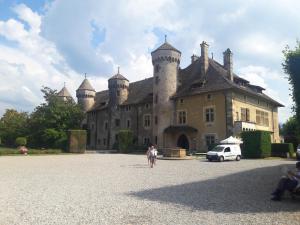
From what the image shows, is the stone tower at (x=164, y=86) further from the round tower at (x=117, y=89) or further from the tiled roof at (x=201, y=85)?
the round tower at (x=117, y=89)

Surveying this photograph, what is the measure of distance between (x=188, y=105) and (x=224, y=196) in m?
34.3

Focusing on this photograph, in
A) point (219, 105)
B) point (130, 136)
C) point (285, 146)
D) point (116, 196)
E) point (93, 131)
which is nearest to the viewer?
point (116, 196)

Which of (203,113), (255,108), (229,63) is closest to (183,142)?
(203,113)

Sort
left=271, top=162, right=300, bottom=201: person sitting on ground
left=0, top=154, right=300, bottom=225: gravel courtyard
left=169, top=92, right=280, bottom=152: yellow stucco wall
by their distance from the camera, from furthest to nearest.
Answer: left=169, top=92, right=280, bottom=152: yellow stucco wall < left=271, top=162, right=300, bottom=201: person sitting on ground < left=0, top=154, right=300, bottom=225: gravel courtyard

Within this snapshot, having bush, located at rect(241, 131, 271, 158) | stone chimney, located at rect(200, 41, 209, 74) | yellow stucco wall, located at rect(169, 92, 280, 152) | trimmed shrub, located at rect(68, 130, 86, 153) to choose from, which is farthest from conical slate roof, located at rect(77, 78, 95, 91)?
bush, located at rect(241, 131, 271, 158)

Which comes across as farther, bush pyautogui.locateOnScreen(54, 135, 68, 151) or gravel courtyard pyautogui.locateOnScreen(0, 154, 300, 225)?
bush pyautogui.locateOnScreen(54, 135, 68, 151)

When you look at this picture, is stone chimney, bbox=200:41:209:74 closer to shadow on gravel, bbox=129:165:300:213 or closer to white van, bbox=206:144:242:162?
white van, bbox=206:144:242:162

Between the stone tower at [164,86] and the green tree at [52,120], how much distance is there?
1629 cm

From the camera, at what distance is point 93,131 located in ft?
209

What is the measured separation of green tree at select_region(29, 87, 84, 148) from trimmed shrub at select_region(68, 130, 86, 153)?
7.15m

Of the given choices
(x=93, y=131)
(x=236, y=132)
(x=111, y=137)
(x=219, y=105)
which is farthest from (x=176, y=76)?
(x=93, y=131)

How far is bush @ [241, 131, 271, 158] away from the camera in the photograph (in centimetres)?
3344

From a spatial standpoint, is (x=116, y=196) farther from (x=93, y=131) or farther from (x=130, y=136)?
(x=93, y=131)

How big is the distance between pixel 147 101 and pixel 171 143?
881 centimetres
